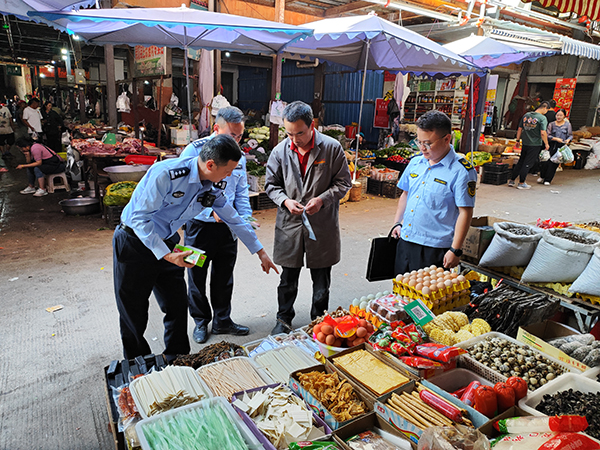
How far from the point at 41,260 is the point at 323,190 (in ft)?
13.5

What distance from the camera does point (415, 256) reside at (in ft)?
11.0

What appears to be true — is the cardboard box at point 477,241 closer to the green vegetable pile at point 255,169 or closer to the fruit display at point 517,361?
the fruit display at point 517,361

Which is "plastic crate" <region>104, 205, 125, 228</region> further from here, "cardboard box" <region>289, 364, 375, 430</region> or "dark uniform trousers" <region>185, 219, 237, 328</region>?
"cardboard box" <region>289, 364, 375, 430</region>

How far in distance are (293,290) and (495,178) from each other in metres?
10.1

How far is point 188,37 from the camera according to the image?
6.82 metres

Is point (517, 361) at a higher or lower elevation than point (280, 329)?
higher

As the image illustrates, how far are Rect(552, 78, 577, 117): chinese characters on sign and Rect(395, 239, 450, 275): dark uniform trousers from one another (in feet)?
52.2

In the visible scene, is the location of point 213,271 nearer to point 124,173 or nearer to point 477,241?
point 477,241

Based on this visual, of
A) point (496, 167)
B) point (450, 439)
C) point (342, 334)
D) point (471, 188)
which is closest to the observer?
point (450, 439)

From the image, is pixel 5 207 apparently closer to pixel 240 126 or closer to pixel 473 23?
pixel 240 126

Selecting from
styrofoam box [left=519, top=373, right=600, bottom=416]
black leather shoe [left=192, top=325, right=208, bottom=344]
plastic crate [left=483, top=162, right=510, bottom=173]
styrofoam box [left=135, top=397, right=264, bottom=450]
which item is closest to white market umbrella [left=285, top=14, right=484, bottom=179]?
plastic crate [left=483, top=162, right=510, bottom=173]

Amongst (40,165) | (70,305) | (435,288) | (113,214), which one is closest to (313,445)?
(435,288)

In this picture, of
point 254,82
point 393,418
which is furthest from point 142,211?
point 254,82

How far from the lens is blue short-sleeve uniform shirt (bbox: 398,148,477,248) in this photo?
9.96ft
